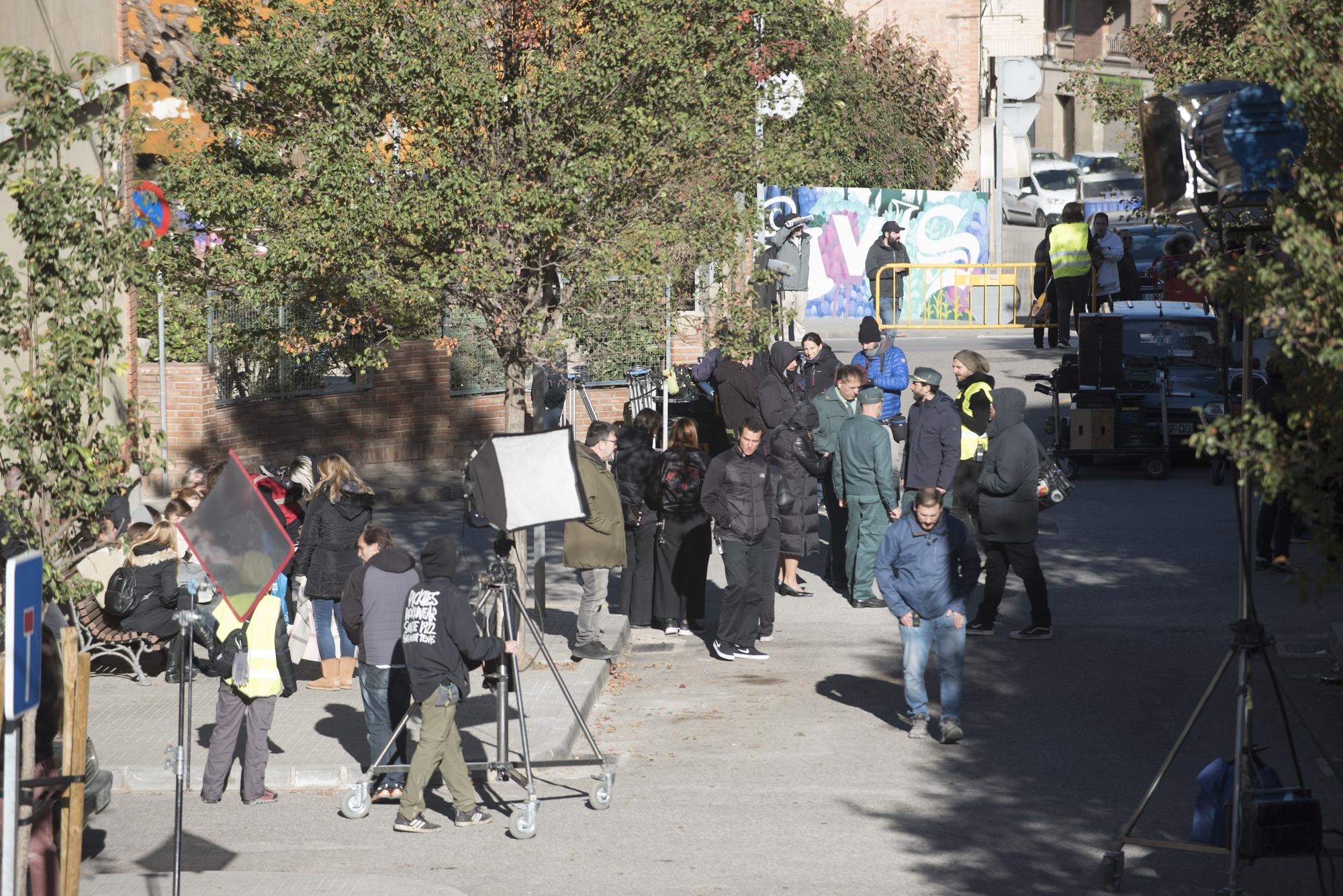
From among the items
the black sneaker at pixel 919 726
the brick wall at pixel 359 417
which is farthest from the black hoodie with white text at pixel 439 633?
the brick wall at pixel 359 417

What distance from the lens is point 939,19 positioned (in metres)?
40.7

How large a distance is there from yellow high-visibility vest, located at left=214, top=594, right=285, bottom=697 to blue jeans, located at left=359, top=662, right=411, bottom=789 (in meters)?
0.53

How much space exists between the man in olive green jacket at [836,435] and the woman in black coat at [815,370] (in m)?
1.71

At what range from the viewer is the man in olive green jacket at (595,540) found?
12.4 metres

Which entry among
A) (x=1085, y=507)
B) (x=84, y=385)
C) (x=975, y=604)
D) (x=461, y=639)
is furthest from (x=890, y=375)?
(x=84, y=385)

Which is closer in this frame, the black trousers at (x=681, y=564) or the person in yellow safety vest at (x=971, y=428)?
Result: the black trousers at (x=681, y=564)

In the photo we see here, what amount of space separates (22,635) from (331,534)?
6.06 meters

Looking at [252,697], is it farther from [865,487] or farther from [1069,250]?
[1069,250]

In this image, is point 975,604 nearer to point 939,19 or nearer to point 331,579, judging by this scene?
point 331,579

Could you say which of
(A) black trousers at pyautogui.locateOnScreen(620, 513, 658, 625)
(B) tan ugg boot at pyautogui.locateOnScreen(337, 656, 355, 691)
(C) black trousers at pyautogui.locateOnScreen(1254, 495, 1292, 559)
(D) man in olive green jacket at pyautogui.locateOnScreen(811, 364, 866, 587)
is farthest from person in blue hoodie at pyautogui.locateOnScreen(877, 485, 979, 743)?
(C) black trousers at pyautogui.locateOnScreen(1254, 495, 1292, 559)

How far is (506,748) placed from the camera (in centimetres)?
946

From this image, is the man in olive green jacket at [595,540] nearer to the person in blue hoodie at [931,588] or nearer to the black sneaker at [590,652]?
the black sneaker at [590,652]

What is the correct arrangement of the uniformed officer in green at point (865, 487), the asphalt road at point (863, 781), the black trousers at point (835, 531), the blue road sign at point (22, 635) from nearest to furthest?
the blue road sign at point (22, 635) → the asphalt road at point (863, 781) → the uniformed officer in green at point (865, 487) → the black trousers at point (835, 531)

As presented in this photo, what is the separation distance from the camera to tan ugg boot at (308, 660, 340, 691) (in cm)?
1191
